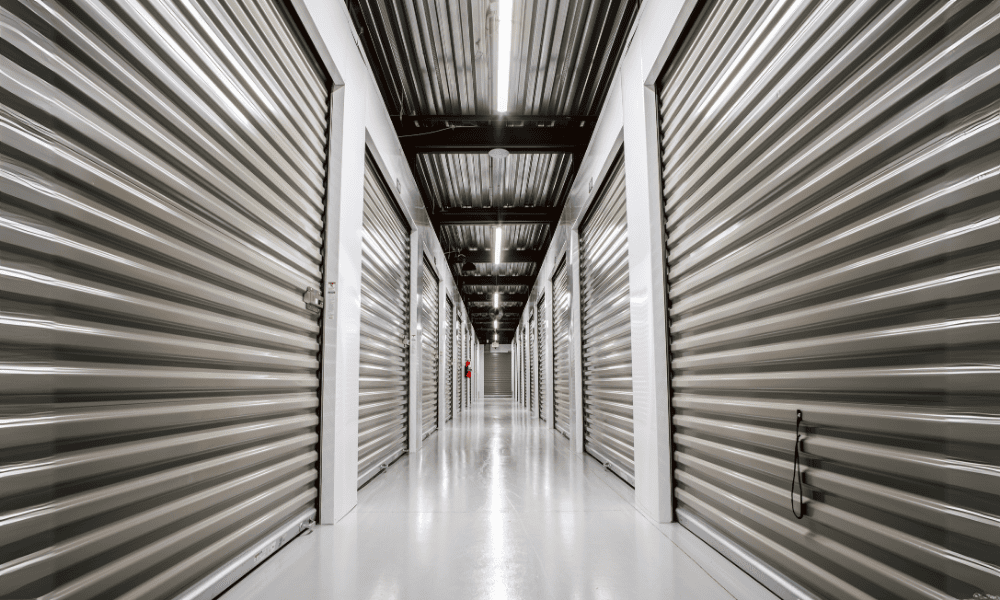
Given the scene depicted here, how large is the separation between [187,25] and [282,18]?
1090 mm

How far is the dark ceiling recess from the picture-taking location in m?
4.52

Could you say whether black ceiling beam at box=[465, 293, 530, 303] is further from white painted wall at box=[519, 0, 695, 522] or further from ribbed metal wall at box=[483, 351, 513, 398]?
white painted wall at box=[519, 0, 695, 522]

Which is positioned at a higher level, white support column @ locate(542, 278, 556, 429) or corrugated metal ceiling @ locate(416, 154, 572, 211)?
corrugated metal ceiling @ locate(416, 154, 572, 211)

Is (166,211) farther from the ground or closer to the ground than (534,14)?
closer to the ground

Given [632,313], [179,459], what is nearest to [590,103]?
[632,313]

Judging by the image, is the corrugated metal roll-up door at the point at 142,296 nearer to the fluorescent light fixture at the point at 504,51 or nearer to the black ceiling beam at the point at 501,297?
the fluorescent light fixture at the point at 504,51

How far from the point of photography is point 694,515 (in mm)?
3215

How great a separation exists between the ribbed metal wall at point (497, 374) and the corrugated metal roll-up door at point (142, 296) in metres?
32.1

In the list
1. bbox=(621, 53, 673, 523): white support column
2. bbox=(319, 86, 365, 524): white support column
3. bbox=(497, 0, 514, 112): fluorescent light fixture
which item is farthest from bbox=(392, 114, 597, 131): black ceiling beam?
bbox=(319, 86, 365, 524): white support column

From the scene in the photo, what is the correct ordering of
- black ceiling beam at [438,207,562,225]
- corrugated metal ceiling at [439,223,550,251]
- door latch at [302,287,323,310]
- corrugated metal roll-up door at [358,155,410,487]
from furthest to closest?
corrugated metal ceiling at [439,223,550,251], black ceiling beam at [438,207,562,225], corrugated metal roll-up door at [358,155,410,487], door latch at [302,287,323,310]

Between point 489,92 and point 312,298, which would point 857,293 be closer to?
point 312,298

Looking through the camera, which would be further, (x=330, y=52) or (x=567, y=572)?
(x=330, y=52)

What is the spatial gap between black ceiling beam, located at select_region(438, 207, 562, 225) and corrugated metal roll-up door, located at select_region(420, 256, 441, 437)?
Result: 3.50ft

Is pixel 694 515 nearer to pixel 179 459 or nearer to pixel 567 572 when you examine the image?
pixel 567 572
